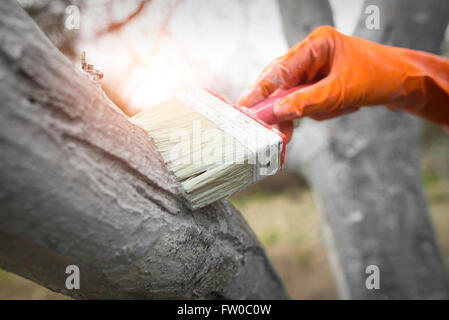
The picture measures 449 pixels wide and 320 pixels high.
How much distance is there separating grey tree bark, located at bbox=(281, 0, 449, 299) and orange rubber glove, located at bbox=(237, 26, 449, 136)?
0.55m

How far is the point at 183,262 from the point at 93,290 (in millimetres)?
186

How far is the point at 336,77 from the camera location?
94 centimetres

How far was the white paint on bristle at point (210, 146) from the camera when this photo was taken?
21.6 inches

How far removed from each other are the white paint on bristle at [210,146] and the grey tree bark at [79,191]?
0.13ft
